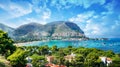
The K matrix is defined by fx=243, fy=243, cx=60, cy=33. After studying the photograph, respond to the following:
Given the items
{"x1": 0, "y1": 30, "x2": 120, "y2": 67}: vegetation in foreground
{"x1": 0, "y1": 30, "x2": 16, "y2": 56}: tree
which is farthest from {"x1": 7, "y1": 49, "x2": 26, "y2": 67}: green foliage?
{"x1": 0, "y1": 30, "x2": 16, "y2": 56}: tree

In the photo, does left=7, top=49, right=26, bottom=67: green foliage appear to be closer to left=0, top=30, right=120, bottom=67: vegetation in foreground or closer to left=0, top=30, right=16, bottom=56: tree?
left=0, top=30, right=120, bottom=67: vegetation in foreground

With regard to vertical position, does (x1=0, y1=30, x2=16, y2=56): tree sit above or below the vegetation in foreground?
above

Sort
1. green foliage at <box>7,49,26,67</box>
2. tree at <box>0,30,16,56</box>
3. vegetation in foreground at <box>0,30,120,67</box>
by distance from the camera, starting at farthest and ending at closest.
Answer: tree at <box>0,30,16,56</box>
vegetation in foreground at <box>0,30,120,67</box>
green foliage at <box>7,49,26,67</box>

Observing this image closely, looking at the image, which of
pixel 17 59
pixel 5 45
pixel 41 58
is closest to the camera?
pixel 17 59

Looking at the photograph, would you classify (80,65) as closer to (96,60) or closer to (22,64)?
(96,60)

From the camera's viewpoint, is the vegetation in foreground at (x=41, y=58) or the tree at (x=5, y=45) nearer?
the vegetation in foreground at (x=41, y=58)

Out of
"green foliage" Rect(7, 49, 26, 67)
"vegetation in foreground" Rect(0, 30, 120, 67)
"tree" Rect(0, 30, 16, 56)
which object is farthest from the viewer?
"tree" Rect(0, 30, 16, 56)

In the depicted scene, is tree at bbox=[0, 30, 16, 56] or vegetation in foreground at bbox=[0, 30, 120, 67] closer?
vegetation in foreground at bbox=[0, 30, 120, 67]

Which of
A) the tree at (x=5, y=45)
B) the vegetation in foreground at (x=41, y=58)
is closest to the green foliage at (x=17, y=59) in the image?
the vegetation in foreground at (x=41, y=58)

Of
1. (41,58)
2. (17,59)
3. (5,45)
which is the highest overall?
(5,45)

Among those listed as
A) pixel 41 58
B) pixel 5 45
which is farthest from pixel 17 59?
pixel 41 58

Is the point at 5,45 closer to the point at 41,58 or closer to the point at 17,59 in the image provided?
the point at 17,59

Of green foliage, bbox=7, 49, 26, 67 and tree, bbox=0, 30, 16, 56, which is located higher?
tree, bbox=0, 30, 16, 56

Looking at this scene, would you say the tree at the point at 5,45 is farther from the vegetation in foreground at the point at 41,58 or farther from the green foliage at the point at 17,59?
the green foliage at the point at 17,59
